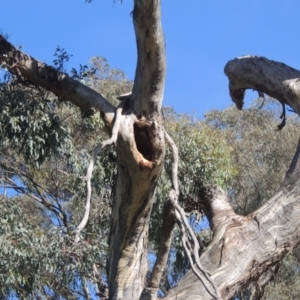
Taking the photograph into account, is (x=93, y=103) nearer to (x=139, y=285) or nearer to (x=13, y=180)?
(x=139, y=285)

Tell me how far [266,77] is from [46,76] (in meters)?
1.38

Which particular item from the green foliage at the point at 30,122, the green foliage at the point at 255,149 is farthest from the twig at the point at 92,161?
the green foliage at the point at 255,149

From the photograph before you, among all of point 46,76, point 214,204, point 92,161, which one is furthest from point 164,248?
point 46,76

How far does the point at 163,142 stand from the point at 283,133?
9807 mm

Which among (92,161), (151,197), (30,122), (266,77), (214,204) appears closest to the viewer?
(92,161)

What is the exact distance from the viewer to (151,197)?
462 cm

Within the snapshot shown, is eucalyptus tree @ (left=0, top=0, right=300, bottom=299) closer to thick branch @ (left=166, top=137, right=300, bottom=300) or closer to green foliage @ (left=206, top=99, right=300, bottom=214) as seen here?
thick branch @ (left=166, top=137, right=300, bottom=300)

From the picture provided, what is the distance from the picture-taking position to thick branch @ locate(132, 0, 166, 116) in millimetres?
4117

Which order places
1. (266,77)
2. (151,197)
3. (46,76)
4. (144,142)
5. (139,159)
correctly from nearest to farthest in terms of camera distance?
(139,159)
(144,142)
(151,197)
(46,76)
(266,77)

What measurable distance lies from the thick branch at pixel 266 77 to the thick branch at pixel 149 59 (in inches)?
34.0

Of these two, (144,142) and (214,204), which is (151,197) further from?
(214,204)

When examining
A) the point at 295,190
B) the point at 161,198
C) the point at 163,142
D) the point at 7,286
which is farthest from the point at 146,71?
the point at 161,198

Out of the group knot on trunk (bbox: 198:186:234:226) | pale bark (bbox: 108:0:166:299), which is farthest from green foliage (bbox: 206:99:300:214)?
pale bark (bbox: 108:0:166:299)

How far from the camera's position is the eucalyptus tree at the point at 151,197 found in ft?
13.9
